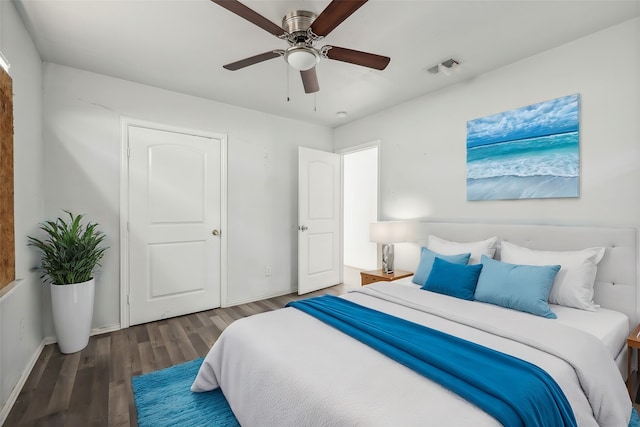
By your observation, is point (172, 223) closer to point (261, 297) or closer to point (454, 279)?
point (261, 297)

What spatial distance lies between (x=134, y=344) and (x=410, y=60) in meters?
3.54

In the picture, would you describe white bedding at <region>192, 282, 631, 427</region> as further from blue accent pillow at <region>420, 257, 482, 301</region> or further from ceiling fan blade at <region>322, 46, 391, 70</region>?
ceiling fan blade at <region>322, 46, 391, 70</region>

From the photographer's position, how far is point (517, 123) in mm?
2695

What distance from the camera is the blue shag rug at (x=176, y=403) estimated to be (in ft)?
5.71

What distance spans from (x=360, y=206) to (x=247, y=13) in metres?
4.79

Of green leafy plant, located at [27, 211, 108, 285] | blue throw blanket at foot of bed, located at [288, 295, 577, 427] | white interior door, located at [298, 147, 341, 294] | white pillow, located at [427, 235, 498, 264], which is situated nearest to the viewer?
blue throw blanket at foot of bed, located at [288, 295, 577, 427]

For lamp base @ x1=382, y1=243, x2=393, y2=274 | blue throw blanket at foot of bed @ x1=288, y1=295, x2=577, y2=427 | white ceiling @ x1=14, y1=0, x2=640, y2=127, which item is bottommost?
blue throw blanket at foot of bed @ x1=288, y1=295, x2=577, y2=427

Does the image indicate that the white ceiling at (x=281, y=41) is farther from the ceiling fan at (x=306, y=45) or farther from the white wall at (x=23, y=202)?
the white wall at (x=23, y=202)

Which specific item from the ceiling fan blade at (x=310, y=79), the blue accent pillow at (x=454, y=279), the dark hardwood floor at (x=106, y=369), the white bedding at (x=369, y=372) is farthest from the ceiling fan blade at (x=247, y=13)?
the dark hardwood floor at (x=106, y=369)

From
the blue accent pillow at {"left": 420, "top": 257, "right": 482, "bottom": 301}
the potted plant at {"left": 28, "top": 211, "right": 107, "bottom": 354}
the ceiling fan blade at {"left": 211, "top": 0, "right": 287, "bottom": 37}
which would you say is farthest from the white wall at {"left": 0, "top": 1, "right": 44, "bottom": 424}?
the blue accent pillow at {"left": 420, "top": 257, "right": 482, "bottom": 301}

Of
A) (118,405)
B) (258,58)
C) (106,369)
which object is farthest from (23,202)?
(258,58)

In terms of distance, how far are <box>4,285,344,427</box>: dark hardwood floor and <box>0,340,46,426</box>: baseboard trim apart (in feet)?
0.08

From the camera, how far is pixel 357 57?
201 cm

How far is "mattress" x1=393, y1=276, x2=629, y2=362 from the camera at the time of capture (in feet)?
5.81
